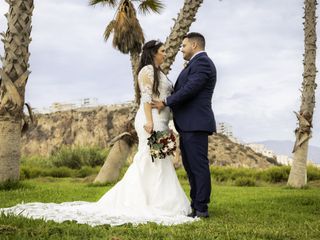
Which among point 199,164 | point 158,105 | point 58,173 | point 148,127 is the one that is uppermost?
point 158,105

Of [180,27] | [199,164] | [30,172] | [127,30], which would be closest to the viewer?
[199,164]

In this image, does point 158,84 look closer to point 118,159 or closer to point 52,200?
point 52,200

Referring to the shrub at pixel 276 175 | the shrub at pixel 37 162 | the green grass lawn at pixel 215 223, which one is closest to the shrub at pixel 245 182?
the shrub at pixel 276 175

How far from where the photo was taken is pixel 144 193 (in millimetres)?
8094

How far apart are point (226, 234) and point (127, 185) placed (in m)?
2.69

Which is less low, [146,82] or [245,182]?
[146,82]

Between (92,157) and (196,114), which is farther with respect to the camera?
(92,157)

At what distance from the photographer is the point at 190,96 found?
790cm

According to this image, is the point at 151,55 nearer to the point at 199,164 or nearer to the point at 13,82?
the point at 199,164

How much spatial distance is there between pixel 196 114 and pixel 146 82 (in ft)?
3.04

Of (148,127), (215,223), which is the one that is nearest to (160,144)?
(148,127)

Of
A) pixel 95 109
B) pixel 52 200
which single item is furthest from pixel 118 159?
pixel 95 109

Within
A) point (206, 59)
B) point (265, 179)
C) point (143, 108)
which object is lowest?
point (265, 179)

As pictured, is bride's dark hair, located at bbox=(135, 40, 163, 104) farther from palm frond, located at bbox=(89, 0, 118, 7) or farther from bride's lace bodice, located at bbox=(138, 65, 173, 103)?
palm frond, located at bbox=(89, 0, 118, 7)
